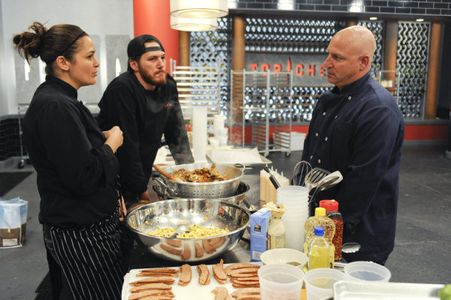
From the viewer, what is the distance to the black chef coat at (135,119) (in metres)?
2.61

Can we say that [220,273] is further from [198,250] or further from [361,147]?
[361,147]

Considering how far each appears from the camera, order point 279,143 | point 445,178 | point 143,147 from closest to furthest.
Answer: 1. point 143,147
2. point 445,178
3. point 279,143

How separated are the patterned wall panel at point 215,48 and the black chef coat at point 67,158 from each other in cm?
798

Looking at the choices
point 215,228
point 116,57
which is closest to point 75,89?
point 215,228

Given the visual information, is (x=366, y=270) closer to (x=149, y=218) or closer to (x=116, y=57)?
(x=149, y=218)

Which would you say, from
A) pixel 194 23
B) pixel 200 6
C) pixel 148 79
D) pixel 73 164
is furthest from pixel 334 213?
pixel 194 23

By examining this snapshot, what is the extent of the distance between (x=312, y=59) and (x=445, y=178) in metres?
4.22

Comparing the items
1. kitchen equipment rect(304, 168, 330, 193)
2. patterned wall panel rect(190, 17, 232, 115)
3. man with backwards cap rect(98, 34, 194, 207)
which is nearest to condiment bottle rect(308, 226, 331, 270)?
kitchen equipment rect(304, 168, 330, 193)

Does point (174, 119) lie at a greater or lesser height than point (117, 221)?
greater

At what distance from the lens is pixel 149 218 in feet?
6.41

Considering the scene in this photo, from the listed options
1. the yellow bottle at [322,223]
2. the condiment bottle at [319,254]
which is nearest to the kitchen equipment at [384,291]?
the condiment bottle at [319,254]

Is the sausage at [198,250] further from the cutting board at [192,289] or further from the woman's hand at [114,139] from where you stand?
the woman's hand at [114,139]

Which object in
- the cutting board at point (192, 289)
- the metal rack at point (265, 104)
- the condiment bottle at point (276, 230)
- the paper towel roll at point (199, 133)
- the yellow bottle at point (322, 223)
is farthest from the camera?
the metal rack at point (265, 104)

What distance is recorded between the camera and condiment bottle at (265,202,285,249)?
1.66 meters
